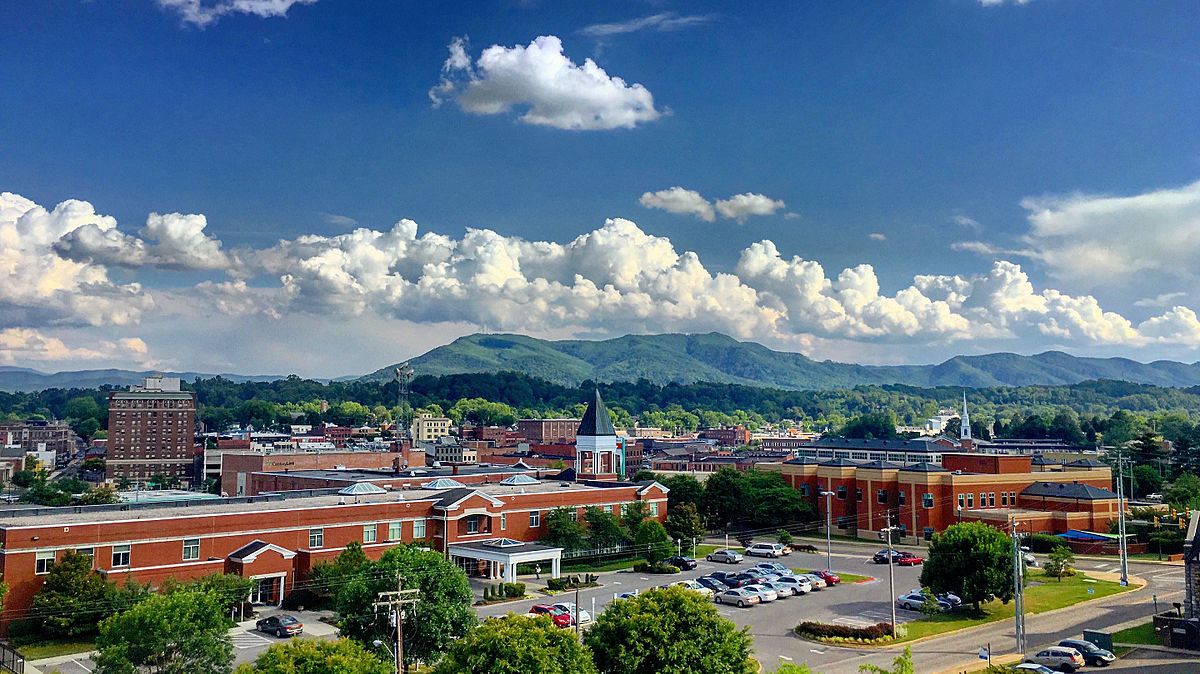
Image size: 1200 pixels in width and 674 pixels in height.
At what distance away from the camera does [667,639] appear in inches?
1061

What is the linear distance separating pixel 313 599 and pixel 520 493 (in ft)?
58.9

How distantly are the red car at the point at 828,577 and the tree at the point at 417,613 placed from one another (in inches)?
1096

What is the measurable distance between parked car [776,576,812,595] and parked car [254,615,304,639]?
2591 centimetres

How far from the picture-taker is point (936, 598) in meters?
47.1

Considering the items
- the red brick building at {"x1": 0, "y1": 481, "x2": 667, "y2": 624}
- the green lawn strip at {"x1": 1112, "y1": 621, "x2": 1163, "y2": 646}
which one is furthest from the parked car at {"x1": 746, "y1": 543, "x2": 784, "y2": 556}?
the green lawn strip at {"x1": 1112, "y1": 621, "x2": 1163, "y2": 646}

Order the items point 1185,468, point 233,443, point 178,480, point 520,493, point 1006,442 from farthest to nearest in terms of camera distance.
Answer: point 1006,442
point 178,480
point 233,443
point 1185,468
point 520,493

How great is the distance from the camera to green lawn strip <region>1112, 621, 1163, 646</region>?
39219mm

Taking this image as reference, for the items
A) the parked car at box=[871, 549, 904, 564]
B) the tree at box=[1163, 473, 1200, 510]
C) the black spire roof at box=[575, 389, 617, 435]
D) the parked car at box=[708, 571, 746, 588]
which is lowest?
the parked car at box=[871, 549, 904, 564]

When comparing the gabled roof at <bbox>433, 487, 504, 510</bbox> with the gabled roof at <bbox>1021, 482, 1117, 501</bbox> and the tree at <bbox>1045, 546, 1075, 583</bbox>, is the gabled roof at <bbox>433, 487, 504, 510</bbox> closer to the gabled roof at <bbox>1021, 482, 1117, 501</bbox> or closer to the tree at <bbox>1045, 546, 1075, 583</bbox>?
the tree at <bbox>1045, 546, 1075, 583</bbox>

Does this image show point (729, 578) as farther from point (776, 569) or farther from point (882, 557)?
point (882, 557)

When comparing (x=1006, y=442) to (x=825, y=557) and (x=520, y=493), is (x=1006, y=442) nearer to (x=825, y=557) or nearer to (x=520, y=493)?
(x=825, y=557)

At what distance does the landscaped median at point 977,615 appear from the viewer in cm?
3984

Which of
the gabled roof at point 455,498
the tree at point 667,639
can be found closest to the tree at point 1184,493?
the gabled roof at point 455,498

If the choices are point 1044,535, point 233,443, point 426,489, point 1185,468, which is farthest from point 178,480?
point 1185,468
